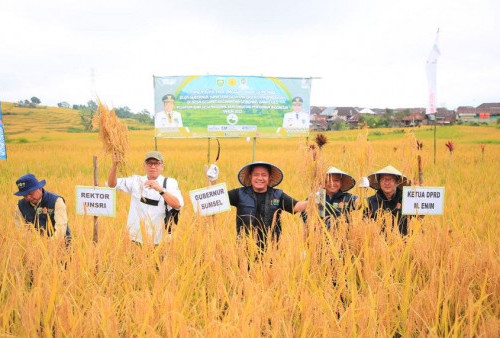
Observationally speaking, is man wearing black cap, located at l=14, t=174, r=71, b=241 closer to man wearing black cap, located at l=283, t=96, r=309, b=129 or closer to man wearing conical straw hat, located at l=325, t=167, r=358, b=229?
man wearing conical straw hat, located at l=325, t=167, r=358, b=229

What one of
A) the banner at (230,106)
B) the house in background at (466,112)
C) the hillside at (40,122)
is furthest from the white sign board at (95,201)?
the house in background at (466,112)

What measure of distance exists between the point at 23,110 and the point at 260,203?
161 feet

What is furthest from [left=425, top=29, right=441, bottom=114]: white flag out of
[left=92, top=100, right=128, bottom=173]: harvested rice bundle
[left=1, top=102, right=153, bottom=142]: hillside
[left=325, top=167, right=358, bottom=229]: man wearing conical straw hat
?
[left=1, top=102, right=153, bottom=142]: hillside

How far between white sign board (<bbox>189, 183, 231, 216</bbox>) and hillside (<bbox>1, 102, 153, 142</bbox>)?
30372 millimetres

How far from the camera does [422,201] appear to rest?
2.80 meters

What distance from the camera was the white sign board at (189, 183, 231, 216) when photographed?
2559mm

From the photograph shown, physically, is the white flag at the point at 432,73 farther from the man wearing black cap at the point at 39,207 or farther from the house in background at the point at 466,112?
the house in background at the point at 466,112

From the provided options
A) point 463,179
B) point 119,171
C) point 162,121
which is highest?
point 162,121

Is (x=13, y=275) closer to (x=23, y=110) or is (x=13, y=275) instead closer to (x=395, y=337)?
(x=395, y=337)


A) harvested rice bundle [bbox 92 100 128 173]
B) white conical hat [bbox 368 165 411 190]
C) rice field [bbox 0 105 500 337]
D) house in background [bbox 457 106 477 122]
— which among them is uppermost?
house in background [bbox 457 106 477 122]

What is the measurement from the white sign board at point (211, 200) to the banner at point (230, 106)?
5.22 meters

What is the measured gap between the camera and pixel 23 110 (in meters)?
44.5

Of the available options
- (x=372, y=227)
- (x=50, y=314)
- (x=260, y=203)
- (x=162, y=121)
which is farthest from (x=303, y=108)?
(x=50, y=314)

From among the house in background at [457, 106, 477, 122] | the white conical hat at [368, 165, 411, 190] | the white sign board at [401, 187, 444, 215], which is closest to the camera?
the white sign board at [401, 187, 444, 215]
